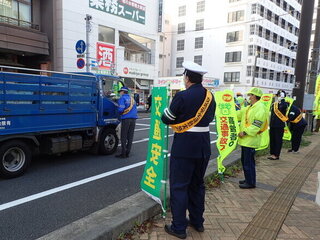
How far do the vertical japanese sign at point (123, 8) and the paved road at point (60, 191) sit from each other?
1662 centimetres

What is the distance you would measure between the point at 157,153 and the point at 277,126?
16.2ft

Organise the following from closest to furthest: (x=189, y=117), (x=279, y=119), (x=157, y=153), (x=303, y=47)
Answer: (x=189, y=117) → (x=157, y=153) → (x=279, y=119) → (x=303, y=47)

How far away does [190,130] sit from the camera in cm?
272

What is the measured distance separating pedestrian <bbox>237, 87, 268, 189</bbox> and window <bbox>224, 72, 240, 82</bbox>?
116ft

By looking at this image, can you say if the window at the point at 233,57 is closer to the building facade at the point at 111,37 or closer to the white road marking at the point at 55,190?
the building facade at the point at 111,37

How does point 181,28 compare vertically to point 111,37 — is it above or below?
above

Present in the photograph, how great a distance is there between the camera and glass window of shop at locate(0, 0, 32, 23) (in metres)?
15.2

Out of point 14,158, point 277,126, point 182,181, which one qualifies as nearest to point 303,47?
point 277,126

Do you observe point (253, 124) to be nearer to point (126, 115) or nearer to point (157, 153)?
point (157, 153)

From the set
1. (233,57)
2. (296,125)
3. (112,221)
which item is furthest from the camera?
(233,57)

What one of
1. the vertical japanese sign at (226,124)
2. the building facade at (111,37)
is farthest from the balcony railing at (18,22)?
the vertical japanese sign at (226,124)

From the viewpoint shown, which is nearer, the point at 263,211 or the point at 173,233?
the point at 173,233

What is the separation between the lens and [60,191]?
4.21 m

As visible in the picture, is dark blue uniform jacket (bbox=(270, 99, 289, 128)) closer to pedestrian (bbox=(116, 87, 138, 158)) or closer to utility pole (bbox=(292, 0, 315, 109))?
utility pole (bbox=(292, 0, 315, 109))
